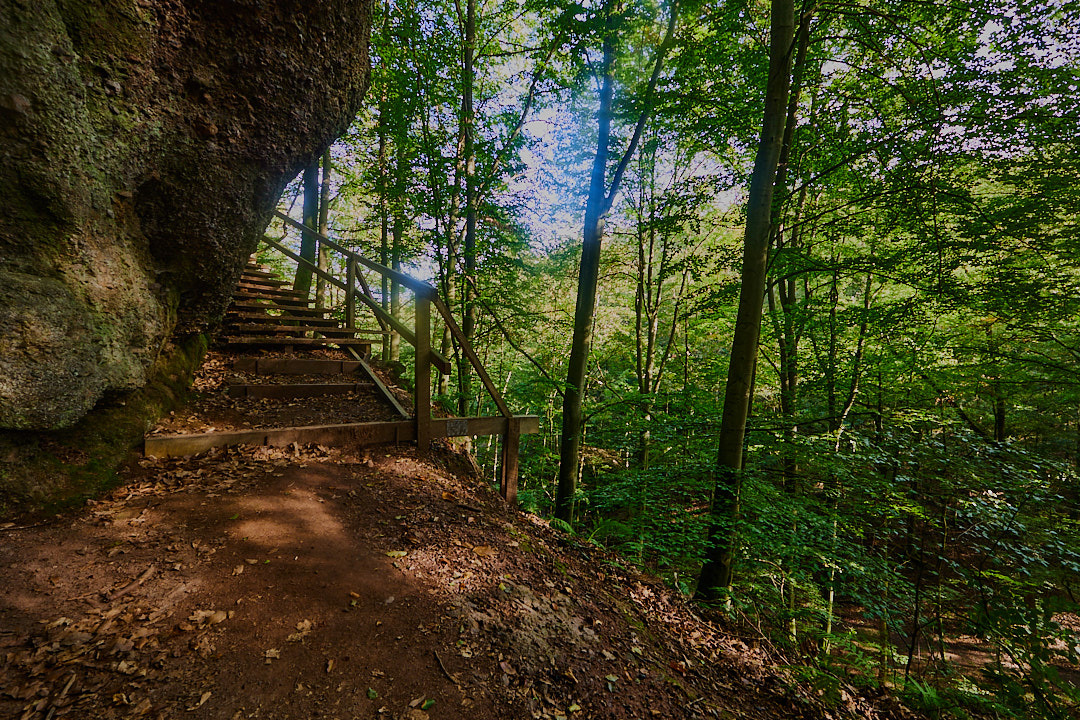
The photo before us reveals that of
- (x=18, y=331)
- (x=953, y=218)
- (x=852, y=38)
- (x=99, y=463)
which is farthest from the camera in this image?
(x=953, y=218)

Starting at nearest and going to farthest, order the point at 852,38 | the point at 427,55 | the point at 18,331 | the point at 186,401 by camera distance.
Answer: the point at 18,331 < the point at 186,401 < the point at 852,38 < the point at 427,55

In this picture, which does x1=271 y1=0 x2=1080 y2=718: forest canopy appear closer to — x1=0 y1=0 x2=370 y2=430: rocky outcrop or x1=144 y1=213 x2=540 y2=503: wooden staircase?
x1=144 y1=213 x2=540 y2=503: wooden staircase

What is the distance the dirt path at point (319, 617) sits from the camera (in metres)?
1.58

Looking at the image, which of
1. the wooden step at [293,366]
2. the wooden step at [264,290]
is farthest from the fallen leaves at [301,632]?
the wooden step at [264,290]

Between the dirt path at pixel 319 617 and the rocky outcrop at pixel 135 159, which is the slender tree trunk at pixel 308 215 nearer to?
A: the rocky outcrop at pixel 135 159

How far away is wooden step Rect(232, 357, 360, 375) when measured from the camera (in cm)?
533

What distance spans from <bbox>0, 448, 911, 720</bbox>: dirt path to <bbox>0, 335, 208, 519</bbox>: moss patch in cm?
15

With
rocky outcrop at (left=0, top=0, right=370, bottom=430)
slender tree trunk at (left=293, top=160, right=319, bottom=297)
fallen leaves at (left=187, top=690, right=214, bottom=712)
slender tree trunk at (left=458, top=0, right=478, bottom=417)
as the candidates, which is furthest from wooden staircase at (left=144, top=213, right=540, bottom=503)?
slender tree trunk at (left=293, top=160, right=319, bottom=297)

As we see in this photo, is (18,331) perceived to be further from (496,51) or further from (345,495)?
(496,51)

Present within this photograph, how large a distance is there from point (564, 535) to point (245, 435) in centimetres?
336

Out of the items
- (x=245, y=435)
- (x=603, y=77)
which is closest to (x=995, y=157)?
(x=603, y=77)

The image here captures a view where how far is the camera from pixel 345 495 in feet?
10.7

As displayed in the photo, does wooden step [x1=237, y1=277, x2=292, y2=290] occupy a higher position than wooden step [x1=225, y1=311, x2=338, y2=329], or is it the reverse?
wooden step [x1=237, y1=277, x2=292, y2=290]

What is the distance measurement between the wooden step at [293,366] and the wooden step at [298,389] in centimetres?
62
